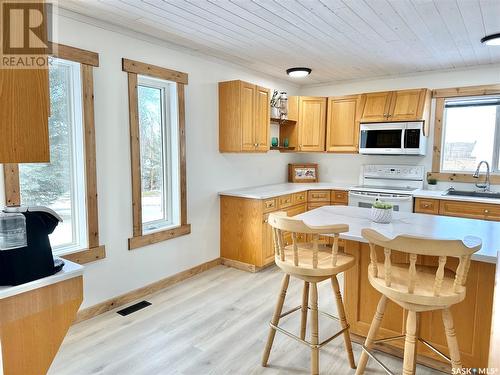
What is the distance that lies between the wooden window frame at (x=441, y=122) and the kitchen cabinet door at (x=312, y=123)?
4.88ft

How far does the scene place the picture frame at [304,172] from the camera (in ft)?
17.6

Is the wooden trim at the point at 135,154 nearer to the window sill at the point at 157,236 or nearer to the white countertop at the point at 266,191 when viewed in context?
the window sill at the point at 157,236

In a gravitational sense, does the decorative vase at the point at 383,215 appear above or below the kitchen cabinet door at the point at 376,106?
below

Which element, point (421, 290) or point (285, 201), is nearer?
point (421, 290)

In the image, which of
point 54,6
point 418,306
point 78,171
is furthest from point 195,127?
point 418,306

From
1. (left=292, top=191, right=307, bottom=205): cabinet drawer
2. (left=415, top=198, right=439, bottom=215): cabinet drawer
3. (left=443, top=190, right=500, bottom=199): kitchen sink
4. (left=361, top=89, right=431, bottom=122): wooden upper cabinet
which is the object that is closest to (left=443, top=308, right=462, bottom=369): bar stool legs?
(left=415, top=198, right=439, bottom=215): cabinet drawer

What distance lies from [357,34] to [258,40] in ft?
3.01

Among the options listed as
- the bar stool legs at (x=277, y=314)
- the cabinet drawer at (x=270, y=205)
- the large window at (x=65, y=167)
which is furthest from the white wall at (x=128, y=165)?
the bar stool legs at (x=277, y=314)

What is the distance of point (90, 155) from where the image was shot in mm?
2725

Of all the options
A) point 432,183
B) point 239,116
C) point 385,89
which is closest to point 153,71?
point 239,116

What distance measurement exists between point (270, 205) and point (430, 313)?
2116mm

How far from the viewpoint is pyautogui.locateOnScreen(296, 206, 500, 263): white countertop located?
1956 millimetres

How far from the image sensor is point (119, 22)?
2.80m

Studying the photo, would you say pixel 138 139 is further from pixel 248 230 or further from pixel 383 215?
pixel 383 215
